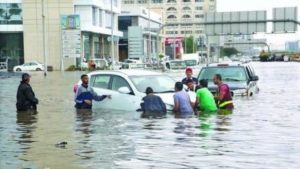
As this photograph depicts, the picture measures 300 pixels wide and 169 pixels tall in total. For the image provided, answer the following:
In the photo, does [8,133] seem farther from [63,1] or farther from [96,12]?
[96,12]

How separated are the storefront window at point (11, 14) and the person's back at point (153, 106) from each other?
268ft

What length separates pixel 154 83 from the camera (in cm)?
1967

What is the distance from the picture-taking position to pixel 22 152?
12.6 m

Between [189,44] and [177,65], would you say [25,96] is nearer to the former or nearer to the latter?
[177,65]

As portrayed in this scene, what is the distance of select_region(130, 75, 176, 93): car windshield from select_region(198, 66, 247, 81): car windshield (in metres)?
5.90

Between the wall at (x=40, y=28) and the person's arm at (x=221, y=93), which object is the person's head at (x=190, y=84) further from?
the wall at (x=40, y=28)

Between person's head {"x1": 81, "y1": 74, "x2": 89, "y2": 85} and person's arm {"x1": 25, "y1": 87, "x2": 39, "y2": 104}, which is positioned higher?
person's head {"x1": 81, "y1": 74, "x2": 89, "y2": 85}

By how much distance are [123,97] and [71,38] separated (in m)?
69.9

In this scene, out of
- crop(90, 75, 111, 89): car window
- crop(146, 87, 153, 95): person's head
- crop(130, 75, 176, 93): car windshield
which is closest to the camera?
crop(146, 87, 153, 95): person's head

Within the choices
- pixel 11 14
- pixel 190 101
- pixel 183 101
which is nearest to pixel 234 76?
pixel 190 101

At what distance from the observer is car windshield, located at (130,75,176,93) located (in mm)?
19344

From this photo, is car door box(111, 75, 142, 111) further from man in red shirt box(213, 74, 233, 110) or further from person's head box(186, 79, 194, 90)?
man in red shirt box(213, 74, 233, 110)

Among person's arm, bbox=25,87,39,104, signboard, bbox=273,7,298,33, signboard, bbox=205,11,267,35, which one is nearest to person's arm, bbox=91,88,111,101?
person's arm, bbox=25,87,39,104

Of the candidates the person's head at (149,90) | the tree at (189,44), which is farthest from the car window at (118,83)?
the tree at (189,44)
